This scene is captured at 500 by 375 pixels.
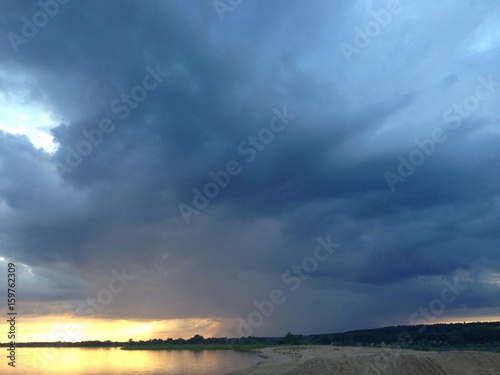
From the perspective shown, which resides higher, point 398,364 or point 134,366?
point 134,366

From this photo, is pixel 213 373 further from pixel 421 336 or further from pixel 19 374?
pixel 421 336

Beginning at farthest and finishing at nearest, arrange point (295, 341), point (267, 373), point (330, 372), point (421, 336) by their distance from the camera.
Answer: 1. point (295, 341)
2. point (421, 336)
3. point (267, 373)
4. point (330, 372)

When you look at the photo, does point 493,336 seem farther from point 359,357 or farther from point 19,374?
point 19,374

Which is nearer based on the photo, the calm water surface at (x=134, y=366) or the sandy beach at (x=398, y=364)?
the sandy beach at (x=398, y=364)

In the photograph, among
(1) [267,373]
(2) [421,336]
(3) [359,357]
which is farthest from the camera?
(2) [421,336]

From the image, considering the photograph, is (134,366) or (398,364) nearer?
(398,364)

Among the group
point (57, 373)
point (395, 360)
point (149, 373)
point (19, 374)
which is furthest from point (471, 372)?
point (19, 374)

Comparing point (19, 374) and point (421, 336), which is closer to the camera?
point (19, 374)

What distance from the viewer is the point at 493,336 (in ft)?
469

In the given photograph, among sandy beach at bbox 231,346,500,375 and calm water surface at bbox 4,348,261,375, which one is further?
calm water surface at bbox 4,348,261,375

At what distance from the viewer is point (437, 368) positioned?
5988 centimetres

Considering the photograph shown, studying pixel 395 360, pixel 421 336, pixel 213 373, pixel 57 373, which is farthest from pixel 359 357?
pixel 421 336

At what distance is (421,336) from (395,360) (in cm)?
13024

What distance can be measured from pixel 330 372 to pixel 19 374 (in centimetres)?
5007
